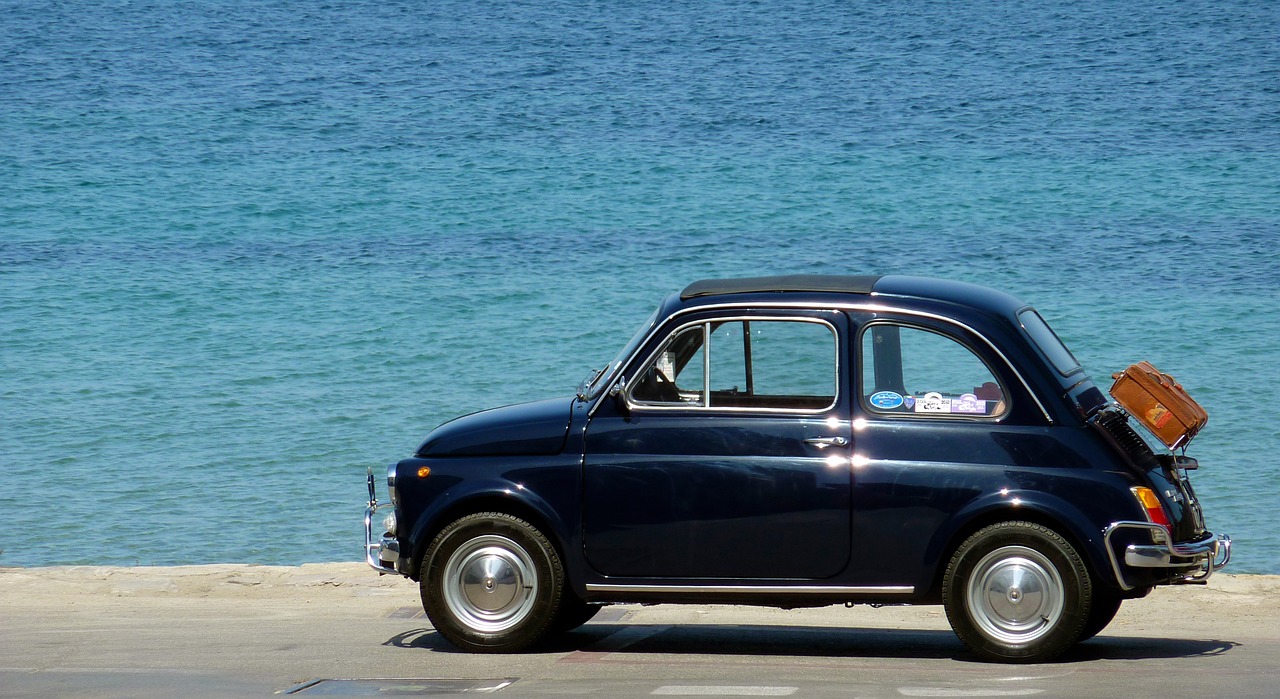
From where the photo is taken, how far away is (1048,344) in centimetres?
734

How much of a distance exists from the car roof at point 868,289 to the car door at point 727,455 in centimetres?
13

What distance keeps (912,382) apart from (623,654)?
1.90 metres

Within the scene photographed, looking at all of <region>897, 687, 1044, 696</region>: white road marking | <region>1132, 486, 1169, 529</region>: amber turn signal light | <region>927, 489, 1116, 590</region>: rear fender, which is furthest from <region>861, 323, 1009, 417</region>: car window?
<region>897, 687, 1044, 696</region>: white road marking

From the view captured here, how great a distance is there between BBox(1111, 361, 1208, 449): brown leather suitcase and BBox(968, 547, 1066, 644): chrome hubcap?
803 millimetres

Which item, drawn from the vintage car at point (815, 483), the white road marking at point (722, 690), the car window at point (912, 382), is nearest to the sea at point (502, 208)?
the vintage car at point (815, 483)

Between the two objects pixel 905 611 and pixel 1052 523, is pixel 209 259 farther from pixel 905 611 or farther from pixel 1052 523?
pixel 1052 523

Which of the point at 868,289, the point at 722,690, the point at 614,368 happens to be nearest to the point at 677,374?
the point at 614,368

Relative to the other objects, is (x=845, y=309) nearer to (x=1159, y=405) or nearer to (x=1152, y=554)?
(x=1159, y=405)

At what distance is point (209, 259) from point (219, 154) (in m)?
10.1

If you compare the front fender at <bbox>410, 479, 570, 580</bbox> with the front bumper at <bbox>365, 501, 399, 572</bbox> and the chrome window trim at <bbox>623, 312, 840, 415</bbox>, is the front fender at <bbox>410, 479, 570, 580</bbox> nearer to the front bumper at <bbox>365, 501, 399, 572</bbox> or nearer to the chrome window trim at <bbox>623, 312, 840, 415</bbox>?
the front bumper at <bbox>365, 501, 399, 572</bbox>

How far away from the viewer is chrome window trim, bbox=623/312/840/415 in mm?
7164

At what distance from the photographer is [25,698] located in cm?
652

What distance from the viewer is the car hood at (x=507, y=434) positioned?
734 centimetres

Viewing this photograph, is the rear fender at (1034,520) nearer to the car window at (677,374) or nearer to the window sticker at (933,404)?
the window sticker at (933,404)
